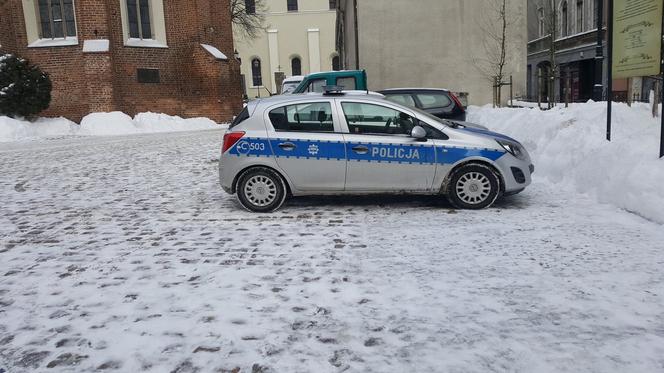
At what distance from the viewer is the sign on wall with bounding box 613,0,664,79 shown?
7.32 m

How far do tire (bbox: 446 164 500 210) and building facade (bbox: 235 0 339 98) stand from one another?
58448 mm

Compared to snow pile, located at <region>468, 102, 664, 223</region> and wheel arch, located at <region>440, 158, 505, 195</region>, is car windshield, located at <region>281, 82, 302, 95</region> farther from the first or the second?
wheel arch, located at <region>440, 158, 505, 195</region>

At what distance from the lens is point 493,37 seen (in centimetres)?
→ 2433

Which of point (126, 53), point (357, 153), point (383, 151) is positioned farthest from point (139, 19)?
point (383, 151)

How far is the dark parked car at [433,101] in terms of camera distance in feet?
42.3

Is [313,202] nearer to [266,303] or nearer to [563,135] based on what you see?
[266,303]

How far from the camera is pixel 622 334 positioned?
11.8ft

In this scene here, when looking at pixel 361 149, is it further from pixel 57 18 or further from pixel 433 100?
pixel 57 18

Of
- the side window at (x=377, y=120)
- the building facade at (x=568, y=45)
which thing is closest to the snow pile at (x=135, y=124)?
the side window at (x=377, y=120)

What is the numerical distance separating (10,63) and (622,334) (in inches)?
1003

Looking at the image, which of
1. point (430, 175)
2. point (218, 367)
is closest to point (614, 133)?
point (430, 175)

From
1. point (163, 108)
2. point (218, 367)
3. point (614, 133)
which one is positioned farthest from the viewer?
point (163, 108)

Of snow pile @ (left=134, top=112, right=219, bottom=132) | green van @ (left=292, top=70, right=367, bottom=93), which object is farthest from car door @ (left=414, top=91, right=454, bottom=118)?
snow pile @ (left=134, top=112, right=219, bottom=132)

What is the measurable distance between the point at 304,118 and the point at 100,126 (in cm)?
2061
